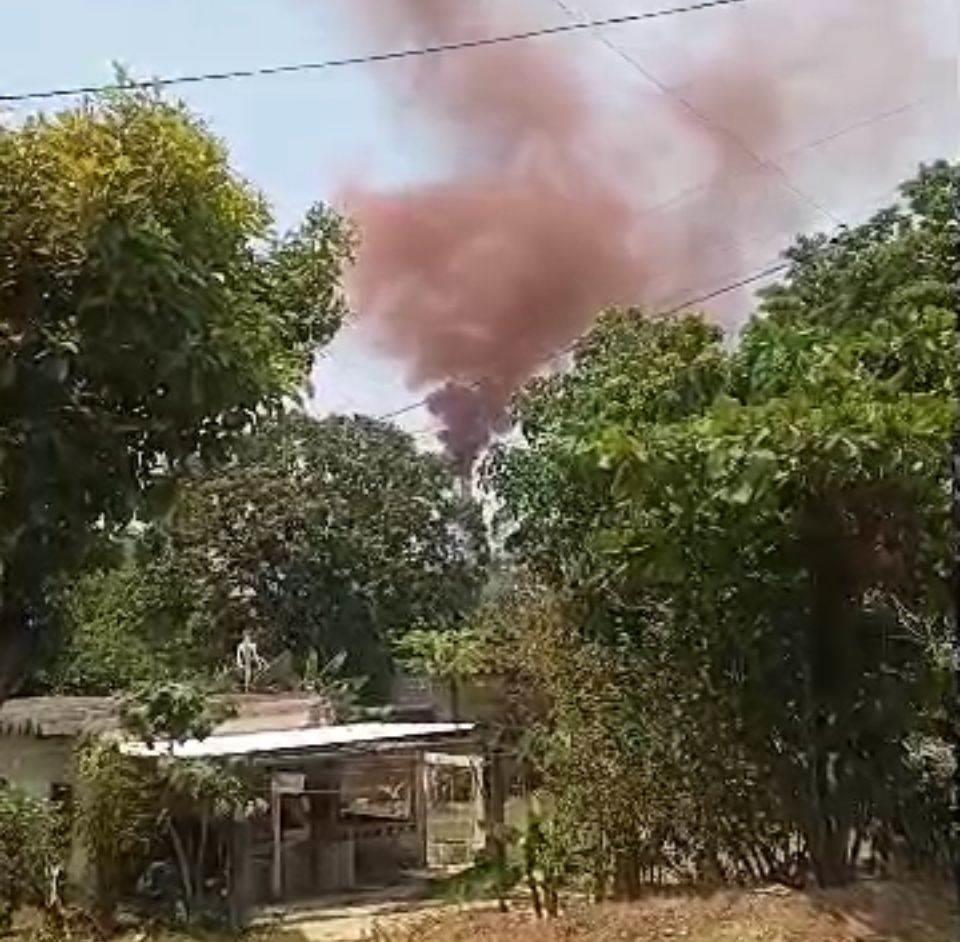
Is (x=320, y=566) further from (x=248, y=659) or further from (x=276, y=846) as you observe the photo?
(x=276, y=846)

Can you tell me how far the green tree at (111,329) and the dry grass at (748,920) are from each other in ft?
6.40

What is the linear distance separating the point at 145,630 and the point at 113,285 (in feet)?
27.3

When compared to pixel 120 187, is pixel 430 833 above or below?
below

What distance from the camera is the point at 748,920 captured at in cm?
402

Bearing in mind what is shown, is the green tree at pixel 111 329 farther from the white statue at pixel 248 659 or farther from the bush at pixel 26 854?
the white statue at pixel 248 659

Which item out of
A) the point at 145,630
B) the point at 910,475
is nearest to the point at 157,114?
the point at 910,475

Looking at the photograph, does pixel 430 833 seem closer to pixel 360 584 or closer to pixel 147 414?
pixel 360 584

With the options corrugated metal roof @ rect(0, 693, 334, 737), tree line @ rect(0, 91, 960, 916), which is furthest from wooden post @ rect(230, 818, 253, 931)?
tree line @ rect(0, 91, 960, 916)

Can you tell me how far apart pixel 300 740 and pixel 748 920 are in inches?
127

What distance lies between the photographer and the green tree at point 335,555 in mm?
11234

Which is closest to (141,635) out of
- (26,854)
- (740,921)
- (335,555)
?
(335,555)

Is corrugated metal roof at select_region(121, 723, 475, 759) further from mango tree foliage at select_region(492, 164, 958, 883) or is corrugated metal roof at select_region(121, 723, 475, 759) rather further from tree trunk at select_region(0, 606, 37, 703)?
tree trunk at select_region(0, 606, 37, 703)

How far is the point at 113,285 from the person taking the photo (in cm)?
253

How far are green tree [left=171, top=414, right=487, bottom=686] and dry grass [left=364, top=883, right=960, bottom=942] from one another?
6.51 meters
